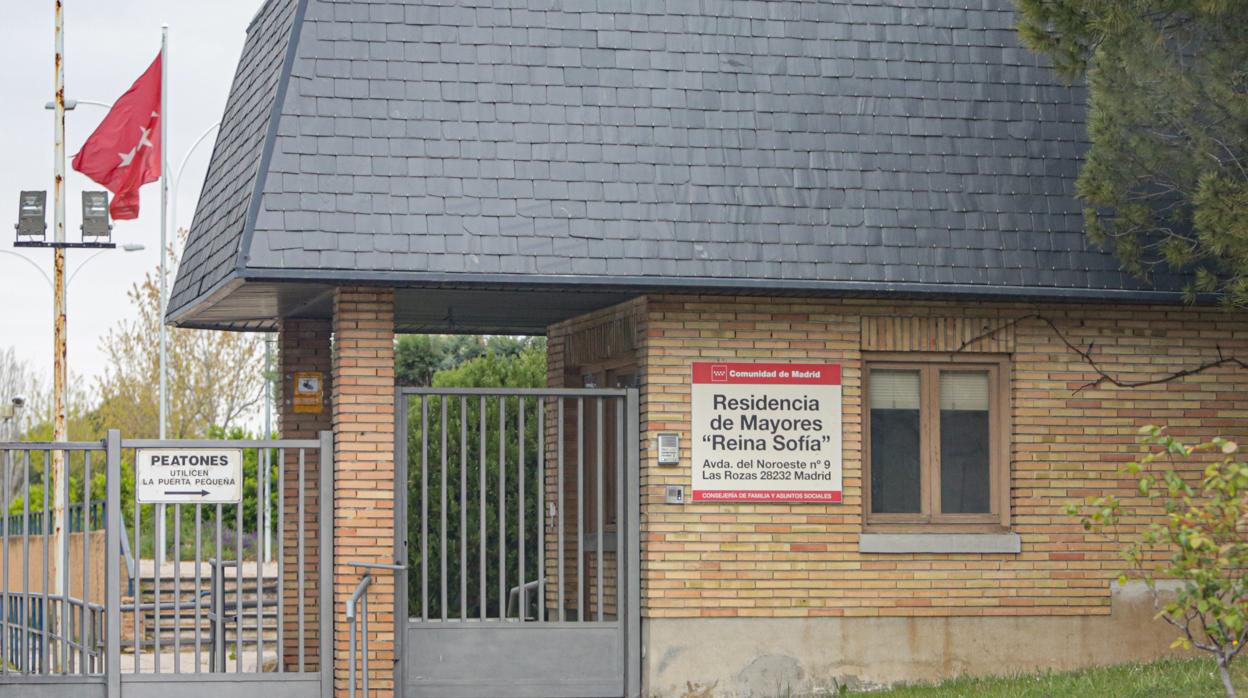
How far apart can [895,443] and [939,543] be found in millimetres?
873

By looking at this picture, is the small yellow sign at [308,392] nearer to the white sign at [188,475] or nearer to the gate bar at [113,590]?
the white sign at [188,475]

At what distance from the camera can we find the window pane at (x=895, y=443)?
1358 cm

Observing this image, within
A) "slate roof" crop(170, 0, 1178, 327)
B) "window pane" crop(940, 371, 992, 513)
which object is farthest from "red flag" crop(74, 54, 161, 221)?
"window pane" crop(940, 371, 992, 513)

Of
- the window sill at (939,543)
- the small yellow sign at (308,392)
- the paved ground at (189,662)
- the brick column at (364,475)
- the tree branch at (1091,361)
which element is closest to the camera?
the brick column at (364,475)

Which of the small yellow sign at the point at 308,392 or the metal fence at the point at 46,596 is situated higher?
the small yellow sign at the point at 308,392

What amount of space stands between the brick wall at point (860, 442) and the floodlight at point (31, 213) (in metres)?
16.8

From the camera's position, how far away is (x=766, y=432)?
1305cm

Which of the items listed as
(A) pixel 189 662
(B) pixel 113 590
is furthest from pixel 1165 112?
(A) pixel 189 662

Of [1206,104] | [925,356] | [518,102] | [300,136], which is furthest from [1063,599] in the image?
[300,136]

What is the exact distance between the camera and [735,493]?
12977 millimetres

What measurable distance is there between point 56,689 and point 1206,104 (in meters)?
9.15

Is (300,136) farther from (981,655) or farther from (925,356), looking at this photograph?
(981,655)

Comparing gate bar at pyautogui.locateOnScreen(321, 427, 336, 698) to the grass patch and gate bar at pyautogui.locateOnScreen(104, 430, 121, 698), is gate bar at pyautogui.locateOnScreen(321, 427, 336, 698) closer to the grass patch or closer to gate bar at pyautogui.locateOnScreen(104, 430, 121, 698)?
gate bar at pyautogui.locateOnScreen(104, 430, 121, 698)

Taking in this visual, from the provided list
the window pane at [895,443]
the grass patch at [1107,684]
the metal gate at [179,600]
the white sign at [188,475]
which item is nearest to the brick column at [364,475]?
the metal gate at [179,600]
